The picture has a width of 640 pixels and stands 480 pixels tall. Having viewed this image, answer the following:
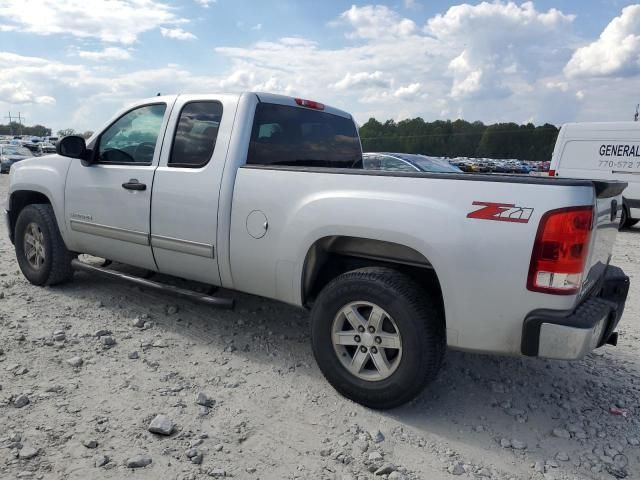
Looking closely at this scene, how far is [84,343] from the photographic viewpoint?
12.8 feet

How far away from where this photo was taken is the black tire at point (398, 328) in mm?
2879

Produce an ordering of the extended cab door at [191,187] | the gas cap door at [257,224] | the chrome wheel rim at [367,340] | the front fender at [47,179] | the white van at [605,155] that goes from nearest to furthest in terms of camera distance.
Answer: the chrome wheel rim at [367,340]
the gas cap door at [257,224]
the extended cab door at [191,187]
the front fender at [47,179]
the white van at [605,155]

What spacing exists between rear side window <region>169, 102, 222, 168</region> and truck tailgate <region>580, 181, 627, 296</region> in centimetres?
250

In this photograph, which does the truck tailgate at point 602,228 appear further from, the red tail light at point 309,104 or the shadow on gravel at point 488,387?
the red tail light at point 309,104

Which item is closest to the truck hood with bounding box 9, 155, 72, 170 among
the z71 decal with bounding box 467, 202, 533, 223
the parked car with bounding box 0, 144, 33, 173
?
the z71 decal with bounding box 467, 202, 533, 223

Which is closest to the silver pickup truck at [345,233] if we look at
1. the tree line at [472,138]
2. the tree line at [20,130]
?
the tree line at [472,138]

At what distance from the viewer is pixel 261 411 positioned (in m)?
3.07

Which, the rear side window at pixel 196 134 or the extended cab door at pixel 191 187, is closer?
the extended cab door at pixel 191 187

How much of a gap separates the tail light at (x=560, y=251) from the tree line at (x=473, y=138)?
82.6 meters

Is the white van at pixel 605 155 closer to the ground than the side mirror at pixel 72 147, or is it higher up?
higher up

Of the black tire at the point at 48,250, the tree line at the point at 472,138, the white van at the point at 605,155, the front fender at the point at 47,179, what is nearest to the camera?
the front fender at the point at 47,179

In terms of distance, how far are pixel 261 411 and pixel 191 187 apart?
5.41 feet

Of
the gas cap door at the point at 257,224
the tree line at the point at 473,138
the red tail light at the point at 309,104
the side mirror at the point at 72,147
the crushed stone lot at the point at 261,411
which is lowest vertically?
the crushed stone lot at the point at 261,411

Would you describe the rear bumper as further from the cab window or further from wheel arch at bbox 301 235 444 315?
the cab window
